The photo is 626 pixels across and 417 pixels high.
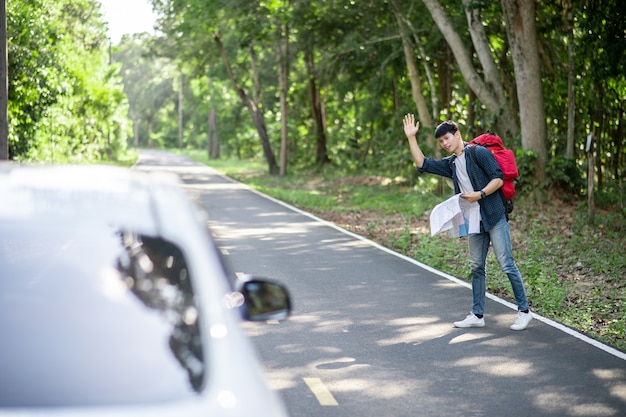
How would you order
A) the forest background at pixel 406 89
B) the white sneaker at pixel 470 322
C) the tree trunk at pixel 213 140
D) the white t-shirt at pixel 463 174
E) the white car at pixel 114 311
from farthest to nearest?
1. the tree trunk at pixel 213 140
2. the forest background at pixel 406 89
3. the white sneaker at pixel 470 322
4. the white t-shirt at pixel 463 174
5. the white car at pixel 114 311

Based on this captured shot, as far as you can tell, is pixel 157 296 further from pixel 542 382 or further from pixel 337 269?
pixel 337 269

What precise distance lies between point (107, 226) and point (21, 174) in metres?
0.63

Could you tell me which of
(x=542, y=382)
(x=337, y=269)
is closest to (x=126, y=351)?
(x=542, y=382)

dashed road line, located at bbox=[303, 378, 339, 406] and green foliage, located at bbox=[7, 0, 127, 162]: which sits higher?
green foliage, located at bbox=[7, 0, 127, 162]

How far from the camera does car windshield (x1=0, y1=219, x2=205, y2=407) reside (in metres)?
2.74

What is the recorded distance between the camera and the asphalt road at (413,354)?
614cm

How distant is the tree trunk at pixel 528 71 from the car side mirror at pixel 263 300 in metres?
17.1

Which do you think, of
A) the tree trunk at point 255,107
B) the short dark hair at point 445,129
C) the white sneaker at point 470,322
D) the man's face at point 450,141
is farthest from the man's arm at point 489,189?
the tree trunk at point 255,107

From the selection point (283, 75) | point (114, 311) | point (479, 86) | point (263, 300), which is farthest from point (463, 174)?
point (283, 75)

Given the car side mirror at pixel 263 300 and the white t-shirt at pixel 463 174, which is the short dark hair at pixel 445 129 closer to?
the white t-shirt at pixel 463 174

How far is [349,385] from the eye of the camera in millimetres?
6504

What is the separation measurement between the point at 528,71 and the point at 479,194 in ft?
41.5

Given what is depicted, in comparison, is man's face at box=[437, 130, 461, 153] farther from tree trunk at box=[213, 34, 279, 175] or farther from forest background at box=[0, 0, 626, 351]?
tree trunk at box=[213, 34, 279, 175]

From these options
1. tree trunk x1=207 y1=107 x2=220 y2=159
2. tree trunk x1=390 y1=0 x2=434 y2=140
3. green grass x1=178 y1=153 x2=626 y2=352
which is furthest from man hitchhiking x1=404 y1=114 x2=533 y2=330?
tree trunk x1=207 y1=107 x2=220 y2=159
